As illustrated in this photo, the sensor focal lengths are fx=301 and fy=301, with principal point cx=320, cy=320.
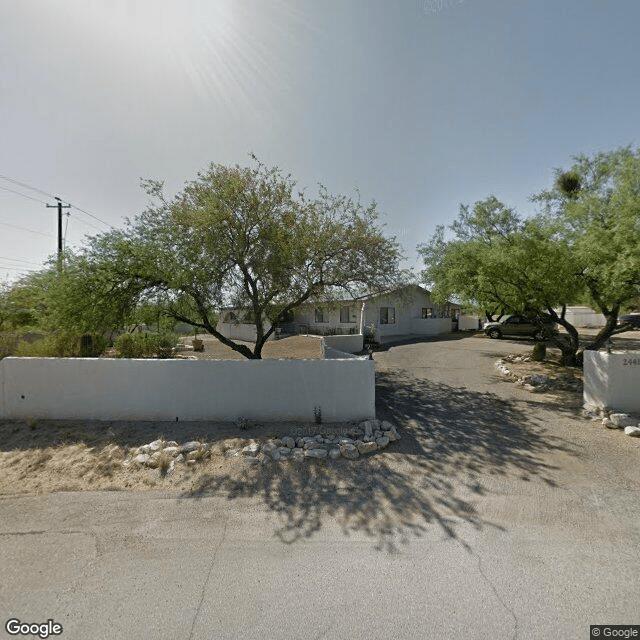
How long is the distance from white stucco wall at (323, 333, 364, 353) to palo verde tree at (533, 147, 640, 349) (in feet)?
31.0

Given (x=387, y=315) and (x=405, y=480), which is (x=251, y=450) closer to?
(x=405, y=480)

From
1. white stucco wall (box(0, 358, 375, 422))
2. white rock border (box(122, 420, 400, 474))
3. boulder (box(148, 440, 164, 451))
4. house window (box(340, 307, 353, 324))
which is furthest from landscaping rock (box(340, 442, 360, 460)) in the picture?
house window (box(340, 307, 353, 324))

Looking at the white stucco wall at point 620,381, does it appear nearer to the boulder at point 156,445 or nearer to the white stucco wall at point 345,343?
the boulder at point 156,445

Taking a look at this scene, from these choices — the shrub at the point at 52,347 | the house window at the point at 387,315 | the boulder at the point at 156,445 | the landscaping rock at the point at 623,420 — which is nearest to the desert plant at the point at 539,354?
the landscaping rock at the point at 623,420

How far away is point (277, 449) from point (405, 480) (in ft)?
6.90

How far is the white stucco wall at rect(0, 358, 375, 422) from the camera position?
6.21 meters

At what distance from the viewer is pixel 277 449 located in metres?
5.11

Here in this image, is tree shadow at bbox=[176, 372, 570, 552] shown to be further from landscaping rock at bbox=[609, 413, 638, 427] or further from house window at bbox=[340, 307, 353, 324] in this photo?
house window at bbox=[340, 307, 353, 324]

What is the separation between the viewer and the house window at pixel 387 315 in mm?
23672

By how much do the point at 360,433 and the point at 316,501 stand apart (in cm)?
198

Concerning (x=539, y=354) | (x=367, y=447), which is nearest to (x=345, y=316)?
(x=539, y=354)

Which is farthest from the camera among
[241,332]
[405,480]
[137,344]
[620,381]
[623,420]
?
[241,332]

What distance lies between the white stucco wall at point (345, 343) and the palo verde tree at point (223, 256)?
23.2 feet

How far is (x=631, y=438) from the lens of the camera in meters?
5.53
